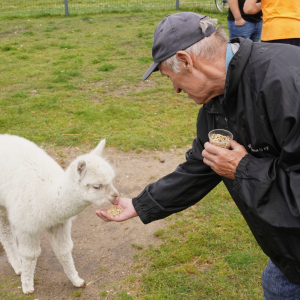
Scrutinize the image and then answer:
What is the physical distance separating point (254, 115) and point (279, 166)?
29 centimetres

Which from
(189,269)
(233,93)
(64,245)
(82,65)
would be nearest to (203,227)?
(189,269)

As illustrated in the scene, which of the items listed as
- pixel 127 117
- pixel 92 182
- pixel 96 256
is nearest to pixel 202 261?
pixel 96 256

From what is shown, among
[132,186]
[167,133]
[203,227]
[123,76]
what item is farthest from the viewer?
[123,76]

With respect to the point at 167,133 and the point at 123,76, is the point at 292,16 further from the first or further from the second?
the point at 123,76

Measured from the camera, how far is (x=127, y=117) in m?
6.41

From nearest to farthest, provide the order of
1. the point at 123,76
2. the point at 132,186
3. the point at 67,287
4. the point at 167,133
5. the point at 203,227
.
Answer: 1. the point at 67,287
2. the point at 203,227
3. the point at 132,186
4. the point at 167,133
5. the point at 123,76

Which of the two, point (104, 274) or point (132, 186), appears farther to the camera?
point (132, 186)

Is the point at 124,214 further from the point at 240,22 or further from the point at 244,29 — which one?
the point at 244,29

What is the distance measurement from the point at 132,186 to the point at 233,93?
2.93 metres

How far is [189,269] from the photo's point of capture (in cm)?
344

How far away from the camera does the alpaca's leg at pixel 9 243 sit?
3.54m

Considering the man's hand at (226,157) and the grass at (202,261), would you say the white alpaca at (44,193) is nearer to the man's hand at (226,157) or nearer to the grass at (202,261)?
the grass at (202,261)

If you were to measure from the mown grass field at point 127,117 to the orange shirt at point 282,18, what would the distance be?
2.01 meters

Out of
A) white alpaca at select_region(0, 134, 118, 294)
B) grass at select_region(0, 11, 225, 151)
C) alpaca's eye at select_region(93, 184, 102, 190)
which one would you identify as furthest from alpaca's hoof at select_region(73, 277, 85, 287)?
grass at select_region(0, 11, 225, 151)
